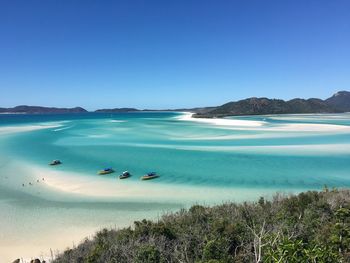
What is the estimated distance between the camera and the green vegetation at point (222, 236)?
8234 millimetres

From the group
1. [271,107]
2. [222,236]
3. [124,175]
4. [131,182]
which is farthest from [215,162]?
[271,107]

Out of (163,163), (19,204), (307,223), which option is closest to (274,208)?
(307,223)

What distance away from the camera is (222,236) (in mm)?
9398

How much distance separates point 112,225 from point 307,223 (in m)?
9.20

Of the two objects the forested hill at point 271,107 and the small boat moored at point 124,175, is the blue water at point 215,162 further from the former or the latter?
the forested hill at point 271,107

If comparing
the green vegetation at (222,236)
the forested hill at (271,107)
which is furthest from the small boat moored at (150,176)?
the forested hill at (271,107)

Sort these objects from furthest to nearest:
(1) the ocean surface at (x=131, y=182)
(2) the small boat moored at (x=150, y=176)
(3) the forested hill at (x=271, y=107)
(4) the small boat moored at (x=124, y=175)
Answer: (3) the forested hill at (x=271, y=107) → (4) the small boat moored at (x=124, y=175) → (2) the small boat moored at (x=150, y=176) → (1) the ocean surface at (x=131, y=182)

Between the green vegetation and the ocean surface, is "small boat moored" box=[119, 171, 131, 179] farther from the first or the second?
the green vegetation

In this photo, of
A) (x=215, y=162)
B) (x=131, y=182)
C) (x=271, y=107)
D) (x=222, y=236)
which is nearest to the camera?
(x=222, y=236)

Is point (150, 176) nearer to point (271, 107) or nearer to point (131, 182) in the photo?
point (131, 182)

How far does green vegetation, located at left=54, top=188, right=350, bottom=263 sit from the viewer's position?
324 inches

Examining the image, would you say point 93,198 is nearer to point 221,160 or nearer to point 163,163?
point 163,163

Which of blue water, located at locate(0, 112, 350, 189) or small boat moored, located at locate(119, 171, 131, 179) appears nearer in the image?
blue water, located at locate(0, 112, 350, 189)

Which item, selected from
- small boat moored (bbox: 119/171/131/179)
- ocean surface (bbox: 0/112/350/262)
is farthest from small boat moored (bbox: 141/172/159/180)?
small boat moored (bbox: 119/171/131/179)
